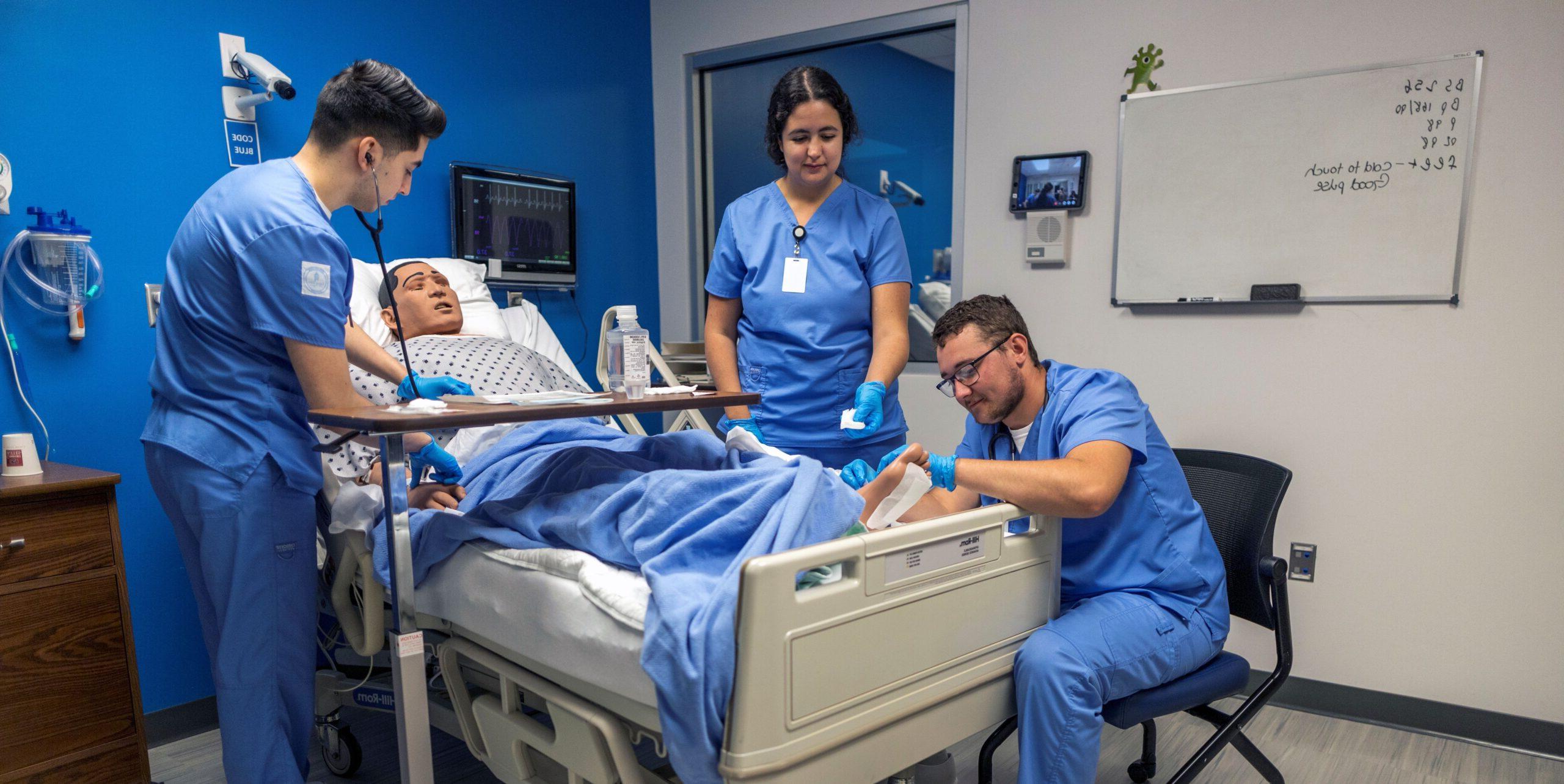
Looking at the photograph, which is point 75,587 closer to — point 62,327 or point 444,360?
point 62,327

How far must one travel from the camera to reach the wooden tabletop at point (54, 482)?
1.71 meters

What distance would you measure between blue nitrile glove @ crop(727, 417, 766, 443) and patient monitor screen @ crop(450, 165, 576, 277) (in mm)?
1316

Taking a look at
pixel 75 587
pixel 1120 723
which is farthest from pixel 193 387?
pixel 1120 723

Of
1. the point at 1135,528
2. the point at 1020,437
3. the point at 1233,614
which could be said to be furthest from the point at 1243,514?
the point at 1020,437

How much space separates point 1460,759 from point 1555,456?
0.78m

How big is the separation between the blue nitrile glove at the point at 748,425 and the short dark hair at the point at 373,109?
880 mm

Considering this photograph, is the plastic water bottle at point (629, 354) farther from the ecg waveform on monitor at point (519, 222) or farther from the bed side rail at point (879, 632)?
the ecg waveform on monitor at point (519, 222)

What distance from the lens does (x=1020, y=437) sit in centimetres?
171

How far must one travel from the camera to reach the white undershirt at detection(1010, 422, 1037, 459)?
169 centimetres

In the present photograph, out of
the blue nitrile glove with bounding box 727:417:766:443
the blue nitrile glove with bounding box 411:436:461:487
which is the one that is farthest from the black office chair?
the blue nitrile glove with bounding box 411:436:461:487

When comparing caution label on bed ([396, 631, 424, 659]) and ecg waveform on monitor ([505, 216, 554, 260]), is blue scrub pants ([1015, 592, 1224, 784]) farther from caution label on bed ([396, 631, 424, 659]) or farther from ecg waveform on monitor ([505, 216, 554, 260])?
ecg waveform on monitor ([505, 216, 554, 260])

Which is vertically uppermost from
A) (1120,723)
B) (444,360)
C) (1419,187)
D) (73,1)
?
(73,1)

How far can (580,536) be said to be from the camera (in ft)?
4.52

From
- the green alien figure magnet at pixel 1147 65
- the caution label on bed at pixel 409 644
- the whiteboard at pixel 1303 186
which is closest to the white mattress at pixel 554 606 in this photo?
the caution label on bed at pixel 409 644
